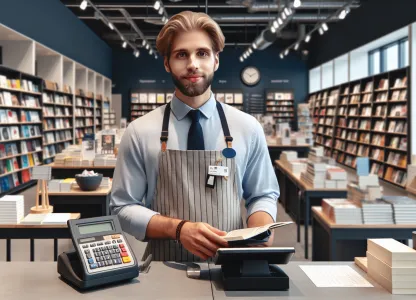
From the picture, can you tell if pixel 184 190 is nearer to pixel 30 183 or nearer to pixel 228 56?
pixel 30 183

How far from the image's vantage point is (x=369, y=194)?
12.5 feet

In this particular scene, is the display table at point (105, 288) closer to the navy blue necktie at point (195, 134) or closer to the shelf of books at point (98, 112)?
the navy blue necktie at point (195, 134)

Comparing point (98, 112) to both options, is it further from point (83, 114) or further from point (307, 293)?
point (307, 293)

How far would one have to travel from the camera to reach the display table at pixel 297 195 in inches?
202

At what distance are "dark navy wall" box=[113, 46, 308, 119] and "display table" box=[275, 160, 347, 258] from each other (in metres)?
12.3

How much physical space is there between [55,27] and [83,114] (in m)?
3.91

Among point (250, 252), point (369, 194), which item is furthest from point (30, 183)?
point (250, 252)

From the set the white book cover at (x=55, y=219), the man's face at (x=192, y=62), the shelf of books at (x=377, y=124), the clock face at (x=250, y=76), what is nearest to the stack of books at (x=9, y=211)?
the white book cover at (x=55, y=219)

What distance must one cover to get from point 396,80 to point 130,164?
32.8 feet

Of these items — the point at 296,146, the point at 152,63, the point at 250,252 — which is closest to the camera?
the point at 250,252

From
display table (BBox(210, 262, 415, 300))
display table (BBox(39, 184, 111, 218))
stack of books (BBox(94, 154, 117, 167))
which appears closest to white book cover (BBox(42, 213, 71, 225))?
display table (BBox(39, 184, 111, 218))

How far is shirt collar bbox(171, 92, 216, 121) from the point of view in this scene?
75.9 inches

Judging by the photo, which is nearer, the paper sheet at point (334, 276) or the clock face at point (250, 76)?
the paper sheet at point (334, 276)

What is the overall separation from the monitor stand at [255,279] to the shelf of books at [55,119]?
10360 mm
